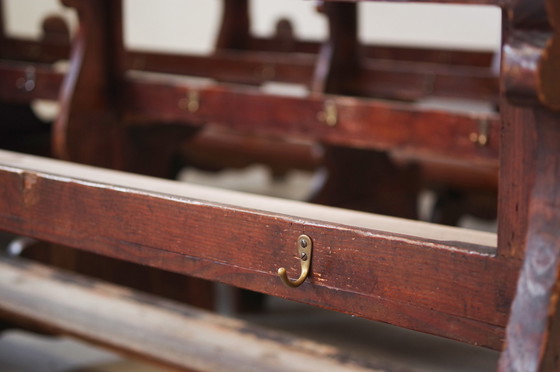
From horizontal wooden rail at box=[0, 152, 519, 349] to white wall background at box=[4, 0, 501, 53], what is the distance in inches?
182

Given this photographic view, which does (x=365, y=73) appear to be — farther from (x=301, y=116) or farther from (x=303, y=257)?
(x=303, y=257)

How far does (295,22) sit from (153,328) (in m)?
5.61

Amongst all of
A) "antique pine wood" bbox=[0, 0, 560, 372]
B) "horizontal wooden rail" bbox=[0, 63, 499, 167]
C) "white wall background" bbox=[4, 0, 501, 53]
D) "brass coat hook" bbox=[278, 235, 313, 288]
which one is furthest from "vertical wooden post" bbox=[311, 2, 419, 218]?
"white wall background" bbox=[4, 0, 501, 53]

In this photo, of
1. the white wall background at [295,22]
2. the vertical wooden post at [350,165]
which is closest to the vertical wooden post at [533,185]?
the vertical wooden post at [350,165]

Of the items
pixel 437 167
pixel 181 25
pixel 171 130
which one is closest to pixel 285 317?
pixel 171 130

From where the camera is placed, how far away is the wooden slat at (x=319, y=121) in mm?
2209

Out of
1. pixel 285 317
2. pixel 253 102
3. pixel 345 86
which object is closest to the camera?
pixel 253 102

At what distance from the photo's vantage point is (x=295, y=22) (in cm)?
703

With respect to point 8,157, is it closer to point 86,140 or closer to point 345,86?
point 86,140

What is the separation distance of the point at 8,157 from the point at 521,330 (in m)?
0.97

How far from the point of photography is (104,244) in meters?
1.25

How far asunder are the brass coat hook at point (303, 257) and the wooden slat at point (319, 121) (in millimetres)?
1196

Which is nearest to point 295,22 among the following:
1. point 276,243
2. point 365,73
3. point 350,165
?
point 365,73

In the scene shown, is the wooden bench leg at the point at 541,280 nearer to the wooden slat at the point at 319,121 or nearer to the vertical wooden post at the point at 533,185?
the vertical wooden post at the point at 533,185
